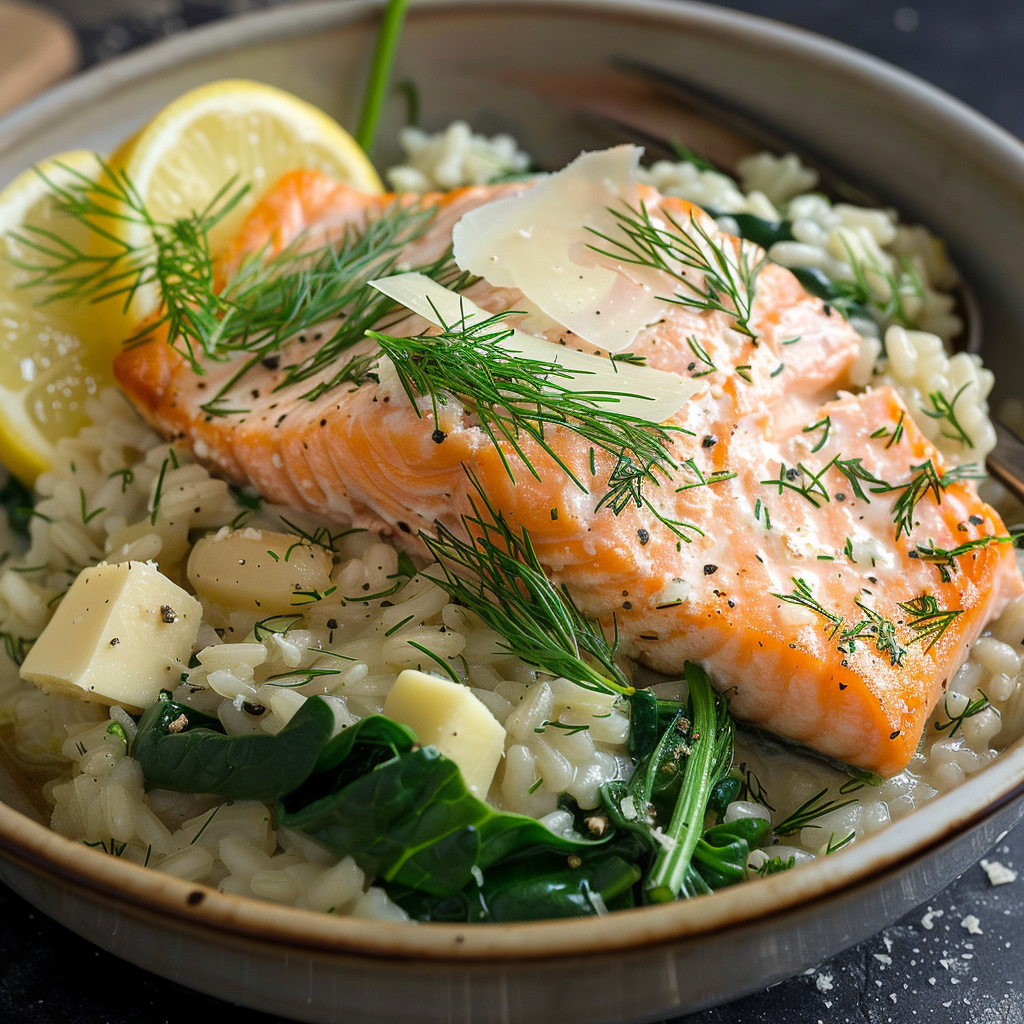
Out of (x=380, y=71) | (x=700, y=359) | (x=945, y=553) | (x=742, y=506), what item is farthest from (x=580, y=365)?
(x=380, y=71)

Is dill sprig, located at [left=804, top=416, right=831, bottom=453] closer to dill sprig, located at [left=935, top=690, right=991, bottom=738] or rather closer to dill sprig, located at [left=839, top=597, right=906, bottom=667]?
dill sprig, located at [left=839, top=597, right=906, bottom=667]

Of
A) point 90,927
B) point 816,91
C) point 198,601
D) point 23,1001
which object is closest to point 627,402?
point 198,601

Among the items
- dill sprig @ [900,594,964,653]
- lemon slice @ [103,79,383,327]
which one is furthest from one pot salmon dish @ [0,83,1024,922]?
lemon slice @ [103,79,383,327]

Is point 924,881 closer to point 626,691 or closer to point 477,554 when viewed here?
point 626,691

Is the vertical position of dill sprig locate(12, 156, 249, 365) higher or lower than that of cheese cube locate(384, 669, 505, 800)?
higher

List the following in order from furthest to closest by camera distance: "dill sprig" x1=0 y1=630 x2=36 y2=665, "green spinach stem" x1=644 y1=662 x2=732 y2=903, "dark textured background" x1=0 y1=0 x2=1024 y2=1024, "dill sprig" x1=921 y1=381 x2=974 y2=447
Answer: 1. "dill sprig" x1=921 y1=381 x2=974 y2=447
2. "dill sprig" x1=0 y1=630 x2=36 y2=665
3. "dark textured background" x1=0 y1=0 x2=1024 y2=1024
4. "green spinach stem" x1=644 y1=662 x2=732 y2=903

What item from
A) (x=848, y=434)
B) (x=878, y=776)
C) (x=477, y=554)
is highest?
(x=848, y=434)
